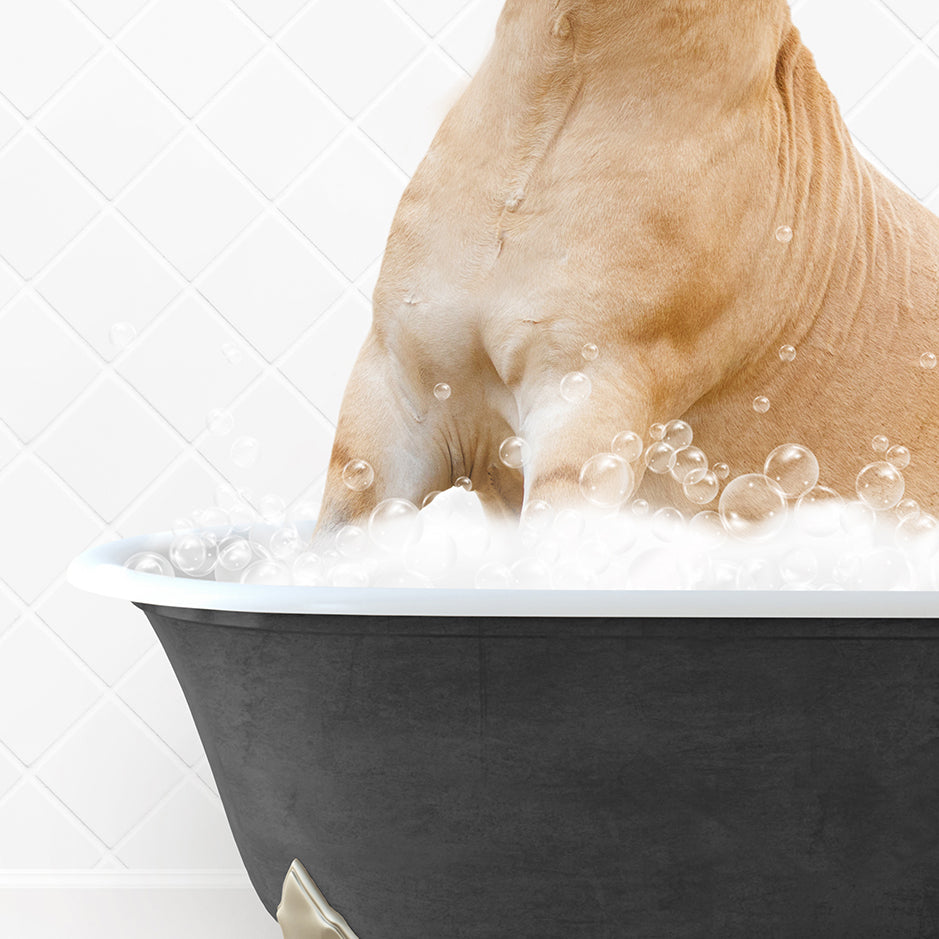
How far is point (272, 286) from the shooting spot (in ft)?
4.55

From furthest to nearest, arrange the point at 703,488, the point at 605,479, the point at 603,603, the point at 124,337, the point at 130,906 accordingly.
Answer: the point at 130,906
the point at 124,337
the point at 703,488
the point at 605,479
the point at 603,603

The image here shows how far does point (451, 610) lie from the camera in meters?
0.57

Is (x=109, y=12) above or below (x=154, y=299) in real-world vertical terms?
above

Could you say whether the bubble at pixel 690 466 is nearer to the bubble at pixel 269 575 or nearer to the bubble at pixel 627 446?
the bubble at pixel 627 446

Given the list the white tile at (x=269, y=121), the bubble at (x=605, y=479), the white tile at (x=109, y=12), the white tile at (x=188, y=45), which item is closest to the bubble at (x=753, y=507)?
the bubble at (x=605, y=479)

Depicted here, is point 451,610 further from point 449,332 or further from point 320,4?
point 320,4

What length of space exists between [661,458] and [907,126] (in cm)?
93

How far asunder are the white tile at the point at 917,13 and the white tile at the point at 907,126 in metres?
0.03

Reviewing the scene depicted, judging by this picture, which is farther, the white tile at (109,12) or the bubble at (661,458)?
the white tile at (109,12)

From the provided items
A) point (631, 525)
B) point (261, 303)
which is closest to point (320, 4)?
point (261, 303)

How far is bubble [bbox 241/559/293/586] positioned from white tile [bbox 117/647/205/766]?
0.62m

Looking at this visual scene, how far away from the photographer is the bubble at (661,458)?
0.74 m

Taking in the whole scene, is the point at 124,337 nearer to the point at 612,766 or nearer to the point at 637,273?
the point at 637,273

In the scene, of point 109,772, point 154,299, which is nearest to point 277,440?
point 154,299
